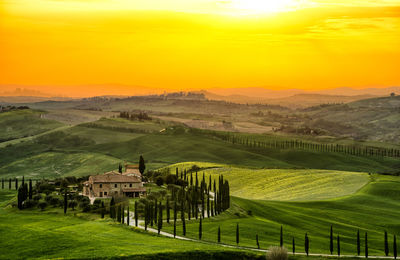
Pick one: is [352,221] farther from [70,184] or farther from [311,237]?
[70,184]

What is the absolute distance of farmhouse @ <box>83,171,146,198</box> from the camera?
14588 centimetres

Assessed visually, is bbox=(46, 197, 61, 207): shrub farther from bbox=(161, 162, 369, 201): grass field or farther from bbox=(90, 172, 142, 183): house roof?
bbox=(161, 162, 369, 201): grass field

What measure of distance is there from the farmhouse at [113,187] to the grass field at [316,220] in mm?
24916

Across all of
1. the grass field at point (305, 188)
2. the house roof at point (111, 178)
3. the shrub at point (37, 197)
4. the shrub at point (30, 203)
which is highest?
the house roof at point (111, 178)

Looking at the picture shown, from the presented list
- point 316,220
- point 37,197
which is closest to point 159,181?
point 37,197

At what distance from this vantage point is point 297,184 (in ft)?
629

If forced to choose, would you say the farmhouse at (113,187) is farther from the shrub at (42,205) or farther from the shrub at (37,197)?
the shrub at (42,205)

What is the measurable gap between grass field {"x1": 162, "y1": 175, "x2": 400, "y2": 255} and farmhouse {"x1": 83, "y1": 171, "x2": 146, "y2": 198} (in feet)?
81.7

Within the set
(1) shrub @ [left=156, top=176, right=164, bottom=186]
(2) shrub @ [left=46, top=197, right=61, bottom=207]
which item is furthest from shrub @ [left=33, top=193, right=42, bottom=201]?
(1) shrub @ [left=156, top=176, right=164, bottom=186]

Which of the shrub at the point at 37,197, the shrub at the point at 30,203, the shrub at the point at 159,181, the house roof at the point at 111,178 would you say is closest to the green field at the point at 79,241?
the shrub at the point at 30,203

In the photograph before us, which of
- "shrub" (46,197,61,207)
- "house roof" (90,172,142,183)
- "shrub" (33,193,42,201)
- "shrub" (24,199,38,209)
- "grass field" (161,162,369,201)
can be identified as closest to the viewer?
"shrub" (24,199,38,209)

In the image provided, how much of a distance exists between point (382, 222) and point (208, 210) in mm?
41821

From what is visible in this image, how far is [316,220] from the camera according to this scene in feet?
424

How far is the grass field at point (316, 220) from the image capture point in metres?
105
